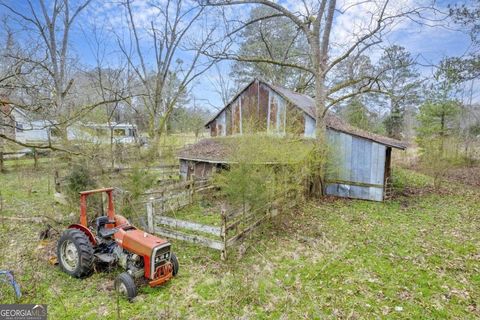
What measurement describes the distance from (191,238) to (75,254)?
2272mm

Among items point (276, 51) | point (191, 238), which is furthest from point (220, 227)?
point (276, 51)

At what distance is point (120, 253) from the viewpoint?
461 centimetres

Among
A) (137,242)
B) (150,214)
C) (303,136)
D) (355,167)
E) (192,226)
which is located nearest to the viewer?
(137,242)

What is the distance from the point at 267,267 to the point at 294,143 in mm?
5168

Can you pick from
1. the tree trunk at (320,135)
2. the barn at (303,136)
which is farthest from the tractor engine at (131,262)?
the tree trunk at (320,135)

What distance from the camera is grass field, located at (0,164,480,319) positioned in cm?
398

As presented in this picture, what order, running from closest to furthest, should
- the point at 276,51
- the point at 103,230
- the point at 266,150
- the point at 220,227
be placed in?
the point at 103,230 < the point at 220,227 < the point at 266,150 < the point at 276,51

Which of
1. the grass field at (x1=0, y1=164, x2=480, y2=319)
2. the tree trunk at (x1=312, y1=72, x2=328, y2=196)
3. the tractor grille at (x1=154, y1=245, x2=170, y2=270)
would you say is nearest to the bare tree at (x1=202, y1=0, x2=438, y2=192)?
the tree trunk at (x1=312, y1=72, x2=328, y2=196)

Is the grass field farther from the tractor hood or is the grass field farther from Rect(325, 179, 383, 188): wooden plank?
Rect(325, 179, 383, 188): wooden plank

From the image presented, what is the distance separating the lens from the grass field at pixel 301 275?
13.1 ft

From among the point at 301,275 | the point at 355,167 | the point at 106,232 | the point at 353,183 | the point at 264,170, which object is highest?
the point at 264,170

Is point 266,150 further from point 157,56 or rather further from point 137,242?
point 157,56

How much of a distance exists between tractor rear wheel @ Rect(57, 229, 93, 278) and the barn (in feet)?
18.7

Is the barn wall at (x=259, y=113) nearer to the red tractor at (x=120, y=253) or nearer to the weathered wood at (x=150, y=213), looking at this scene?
the weathered wood at (x=150, y=213)
